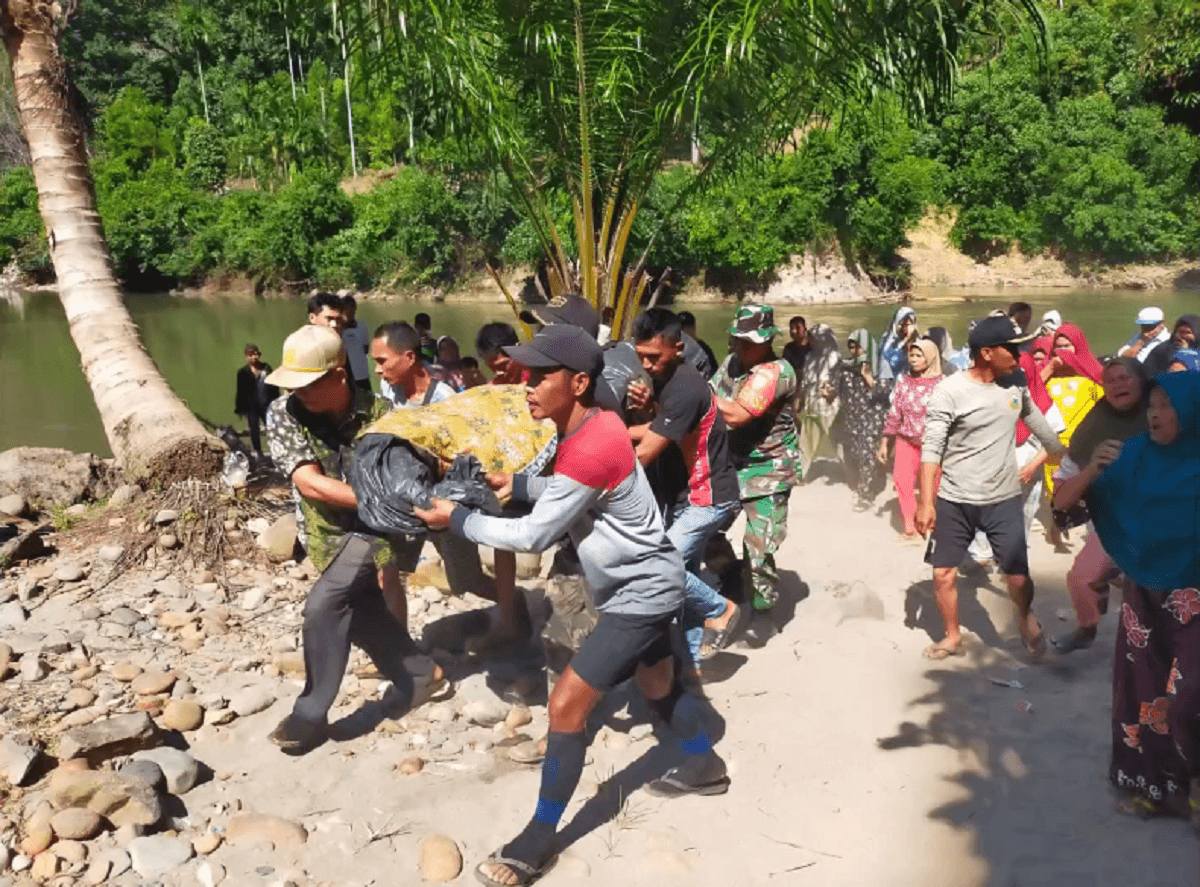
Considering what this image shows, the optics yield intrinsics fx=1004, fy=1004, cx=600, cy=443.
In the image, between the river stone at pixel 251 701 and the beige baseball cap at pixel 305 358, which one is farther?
the river stone at pixel 251 701

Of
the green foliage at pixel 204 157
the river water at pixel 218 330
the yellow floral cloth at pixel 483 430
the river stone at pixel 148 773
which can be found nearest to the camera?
the yellow floral cloth at pixel 483 430

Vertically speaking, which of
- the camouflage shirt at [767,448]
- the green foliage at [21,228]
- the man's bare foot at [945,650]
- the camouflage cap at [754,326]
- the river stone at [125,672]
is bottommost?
the man's bare foot at [945,650]

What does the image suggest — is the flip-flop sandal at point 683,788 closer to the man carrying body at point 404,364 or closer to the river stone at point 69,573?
the man carrying body at point 404,364

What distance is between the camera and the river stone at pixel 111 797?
359 centimetres

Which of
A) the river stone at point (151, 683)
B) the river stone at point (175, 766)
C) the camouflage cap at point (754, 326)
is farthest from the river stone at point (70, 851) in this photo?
the camouflage cap at point (754, 326)

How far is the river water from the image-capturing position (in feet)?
59.6

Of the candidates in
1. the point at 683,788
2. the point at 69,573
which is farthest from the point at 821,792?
the point at 69,573

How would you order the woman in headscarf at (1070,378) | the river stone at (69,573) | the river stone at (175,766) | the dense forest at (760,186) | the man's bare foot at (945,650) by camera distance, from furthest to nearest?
the dense forest at (760,186) < the woman in headscarf at (1070,378) < the river stone at (69,573) < the man's bare foot at (945,650) < the river stone at (175,766)

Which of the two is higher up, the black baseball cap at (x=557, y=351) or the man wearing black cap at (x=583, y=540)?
the black baseball cap at (x=557, y=351)

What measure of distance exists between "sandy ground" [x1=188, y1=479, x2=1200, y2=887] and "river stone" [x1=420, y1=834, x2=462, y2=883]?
1.7 inches

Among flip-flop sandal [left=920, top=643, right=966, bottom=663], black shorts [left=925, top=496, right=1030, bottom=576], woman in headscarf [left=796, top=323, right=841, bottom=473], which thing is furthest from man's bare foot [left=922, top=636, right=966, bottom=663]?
woman in headscarf [left=796, top=323, right=841, bottom=473]

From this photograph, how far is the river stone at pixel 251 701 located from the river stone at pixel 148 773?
68cm

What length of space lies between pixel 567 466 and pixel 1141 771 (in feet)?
7.70

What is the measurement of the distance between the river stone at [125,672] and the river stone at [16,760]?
0.87 m
